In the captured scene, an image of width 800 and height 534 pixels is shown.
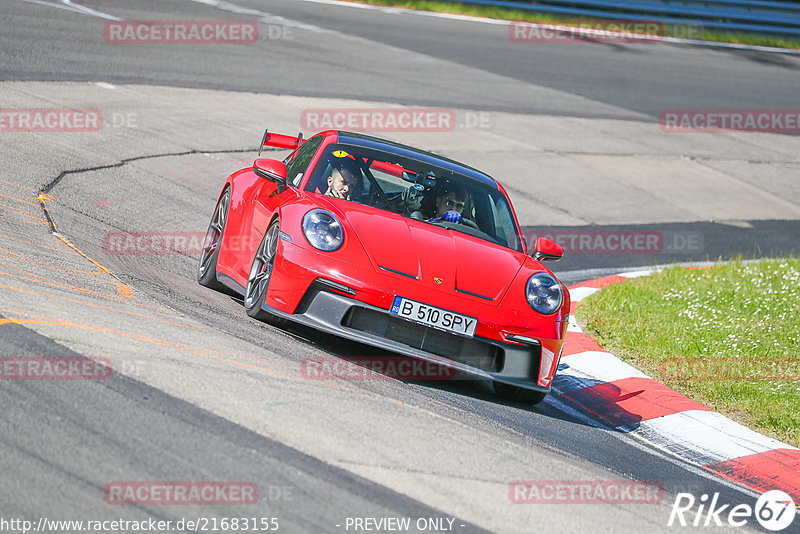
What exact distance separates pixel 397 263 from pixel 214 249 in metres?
1.90

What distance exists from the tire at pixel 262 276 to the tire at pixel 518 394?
4.45 feet

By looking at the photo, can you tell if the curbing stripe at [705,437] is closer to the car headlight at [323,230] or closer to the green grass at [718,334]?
the green grass at [718,334]

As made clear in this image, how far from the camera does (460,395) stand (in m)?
5.56

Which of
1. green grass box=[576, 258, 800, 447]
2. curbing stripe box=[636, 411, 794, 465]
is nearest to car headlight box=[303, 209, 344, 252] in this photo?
curbing stripe box=[636, 411, 794, 465]

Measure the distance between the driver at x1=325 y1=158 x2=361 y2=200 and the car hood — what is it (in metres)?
0.35

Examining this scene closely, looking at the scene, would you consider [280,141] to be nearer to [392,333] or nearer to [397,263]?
[397,263]

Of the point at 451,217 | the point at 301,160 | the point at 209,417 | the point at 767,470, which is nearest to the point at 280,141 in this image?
the point at 301,160

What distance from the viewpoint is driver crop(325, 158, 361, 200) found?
252 inches

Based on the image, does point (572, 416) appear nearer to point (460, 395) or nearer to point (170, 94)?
point (460, 395)

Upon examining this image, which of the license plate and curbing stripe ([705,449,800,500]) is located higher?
the license plate

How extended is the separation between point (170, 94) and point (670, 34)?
15.8m

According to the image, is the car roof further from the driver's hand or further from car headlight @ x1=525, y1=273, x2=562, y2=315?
car headlight @ x1=525, y1=273, x2=562, y2=315

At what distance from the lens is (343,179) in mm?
6480

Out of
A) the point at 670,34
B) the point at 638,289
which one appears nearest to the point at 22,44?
the point at 638,289
